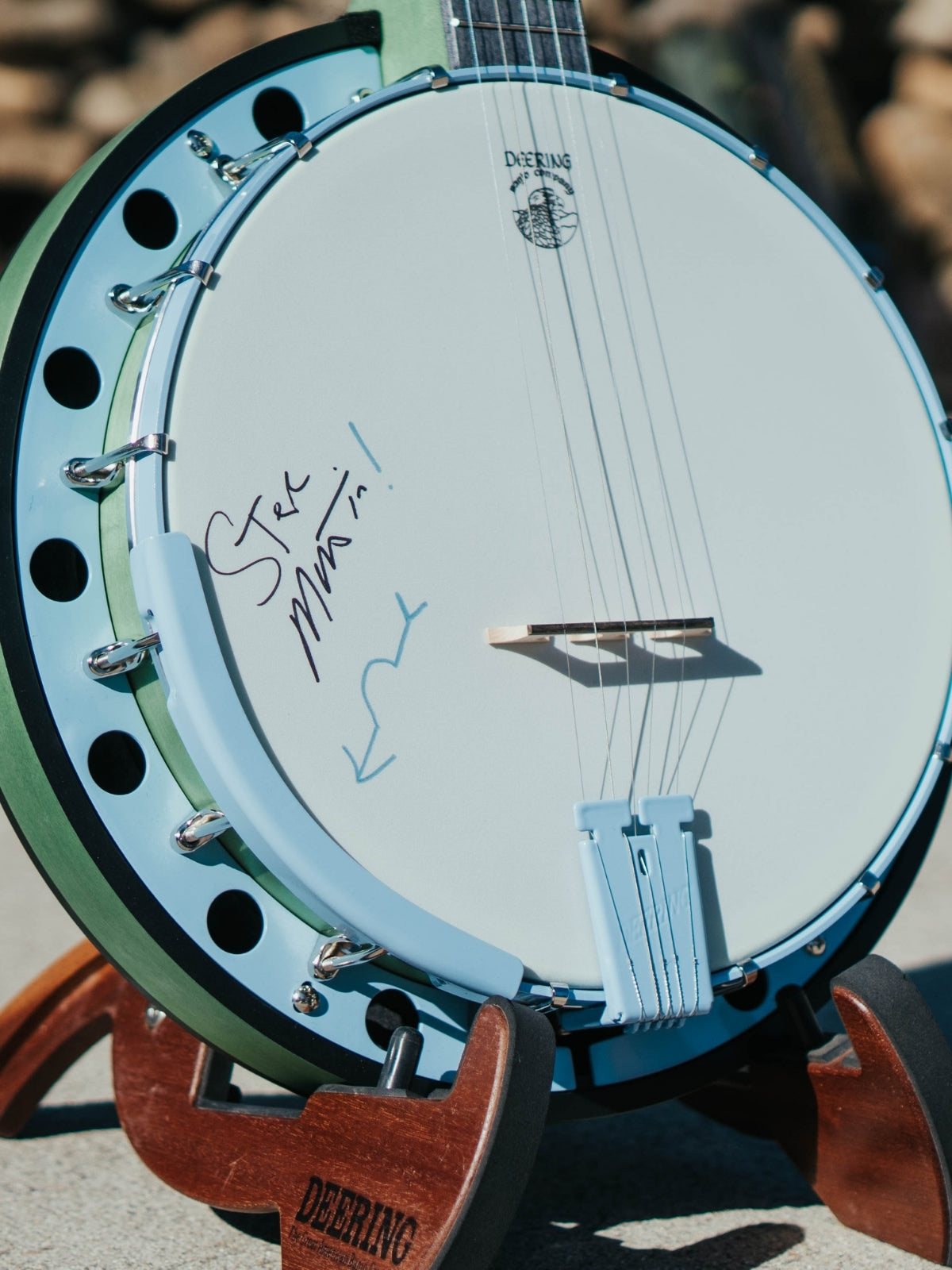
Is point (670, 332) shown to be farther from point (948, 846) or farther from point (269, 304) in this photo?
point (948, 846)

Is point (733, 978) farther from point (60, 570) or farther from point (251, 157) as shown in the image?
point (251, 157)

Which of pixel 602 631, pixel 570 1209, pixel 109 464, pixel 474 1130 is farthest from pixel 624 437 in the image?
pixel 570 1209

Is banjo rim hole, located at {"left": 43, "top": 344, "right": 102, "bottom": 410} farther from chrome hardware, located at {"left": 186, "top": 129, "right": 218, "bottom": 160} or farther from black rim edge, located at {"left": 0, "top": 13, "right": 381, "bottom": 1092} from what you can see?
chrome hardware, located at {"left": 186, "top": 129, "right": 218, "bottom": 160}

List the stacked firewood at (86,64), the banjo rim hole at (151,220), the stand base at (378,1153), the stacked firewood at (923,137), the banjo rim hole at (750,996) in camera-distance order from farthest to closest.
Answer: the stacked firewood at (923,137), the stacked firewood at (86,64), the banjo rim hole at (750,996), the banjo rim hole at (151,220), the stand base at (378,1153)

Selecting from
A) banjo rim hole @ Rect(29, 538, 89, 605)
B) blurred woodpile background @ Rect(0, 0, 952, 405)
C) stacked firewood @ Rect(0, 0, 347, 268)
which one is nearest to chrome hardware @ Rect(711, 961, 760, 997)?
banjo rim hole @ Rect(29, 538, 89, 605)

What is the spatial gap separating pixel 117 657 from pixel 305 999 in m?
0.28

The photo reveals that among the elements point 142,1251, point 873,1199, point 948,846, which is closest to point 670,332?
point 873,1199

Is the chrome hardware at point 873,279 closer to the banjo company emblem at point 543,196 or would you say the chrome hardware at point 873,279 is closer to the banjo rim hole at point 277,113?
the banjo company emblem at point 543,196

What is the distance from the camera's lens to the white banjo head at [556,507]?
949 mm

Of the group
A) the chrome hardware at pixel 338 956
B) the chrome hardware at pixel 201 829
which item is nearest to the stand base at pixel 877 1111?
the chrome hardware at pixel 338 956

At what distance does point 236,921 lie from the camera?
99 cm

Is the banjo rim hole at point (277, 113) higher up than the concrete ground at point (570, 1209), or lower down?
higher up

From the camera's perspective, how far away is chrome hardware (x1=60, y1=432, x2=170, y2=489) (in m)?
0.92
